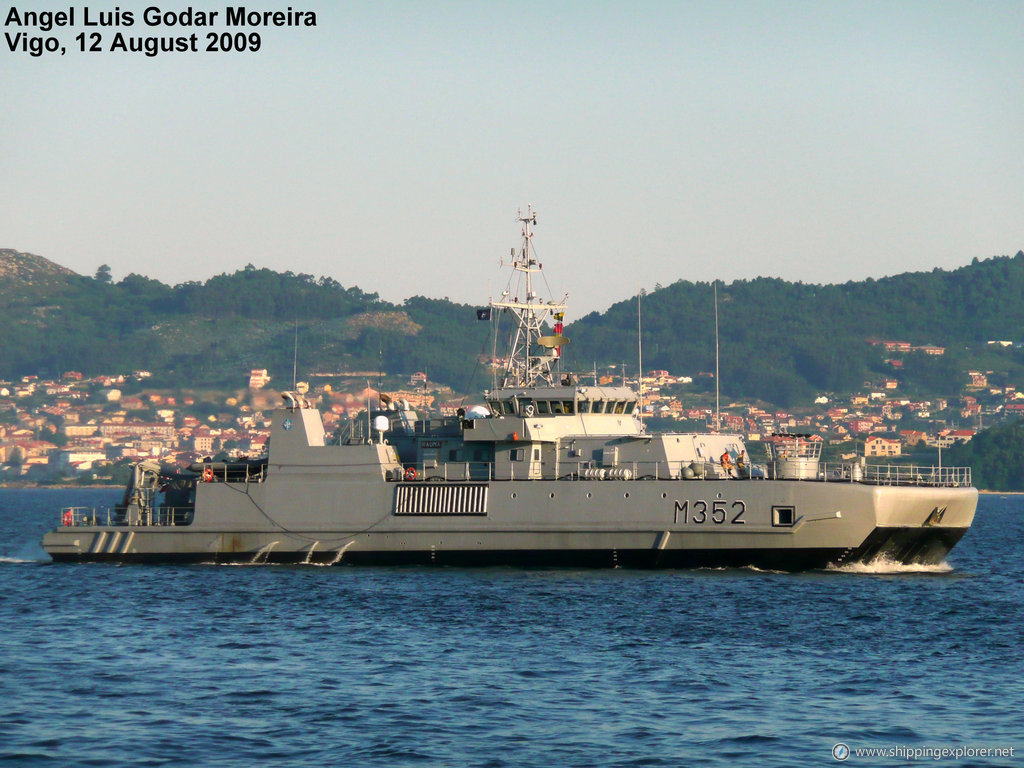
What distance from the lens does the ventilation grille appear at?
3575 centimetres

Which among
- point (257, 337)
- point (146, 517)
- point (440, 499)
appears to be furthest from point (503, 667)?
point (257, 337)

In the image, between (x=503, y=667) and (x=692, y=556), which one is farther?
(x=692, y=556)

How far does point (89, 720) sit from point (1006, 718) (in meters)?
12.8

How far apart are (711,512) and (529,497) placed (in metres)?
4.62

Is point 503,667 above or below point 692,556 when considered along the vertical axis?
below

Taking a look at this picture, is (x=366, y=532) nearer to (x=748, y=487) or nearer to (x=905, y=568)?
(x=748, y=487)

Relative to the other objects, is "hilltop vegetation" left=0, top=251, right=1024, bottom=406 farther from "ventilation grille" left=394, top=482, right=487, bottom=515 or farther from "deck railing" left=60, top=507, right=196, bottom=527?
"ventilation grille" left=394, top=482, right=487, bottom=515

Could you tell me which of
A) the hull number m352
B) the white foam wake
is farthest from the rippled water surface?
the hull number m352

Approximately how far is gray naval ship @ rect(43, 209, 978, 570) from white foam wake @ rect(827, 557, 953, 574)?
17cm

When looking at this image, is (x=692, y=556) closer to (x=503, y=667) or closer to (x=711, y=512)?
(x=711, y=512)

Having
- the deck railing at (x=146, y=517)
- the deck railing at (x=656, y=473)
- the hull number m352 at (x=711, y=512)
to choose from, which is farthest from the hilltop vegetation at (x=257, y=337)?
the hull number m352 at (x=711, y=512)

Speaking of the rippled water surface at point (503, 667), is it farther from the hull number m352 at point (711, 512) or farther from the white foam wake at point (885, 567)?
the hull number m352 at point (711, 512)

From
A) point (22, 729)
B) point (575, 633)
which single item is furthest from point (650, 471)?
point (22, 729)

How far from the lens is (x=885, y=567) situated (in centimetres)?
3500
